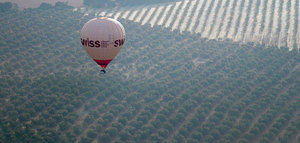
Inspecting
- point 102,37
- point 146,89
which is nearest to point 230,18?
point 146,89

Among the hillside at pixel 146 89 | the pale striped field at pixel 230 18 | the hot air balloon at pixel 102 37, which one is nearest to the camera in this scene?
the hot air balloon at pixel 102 37

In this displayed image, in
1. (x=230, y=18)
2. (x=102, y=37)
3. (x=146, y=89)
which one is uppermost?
(x=102, y=37)

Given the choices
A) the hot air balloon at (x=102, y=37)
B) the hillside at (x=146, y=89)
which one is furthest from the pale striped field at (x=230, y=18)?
the hot air balloon at (x=102, y=37)

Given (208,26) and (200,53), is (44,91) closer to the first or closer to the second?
(200,53)

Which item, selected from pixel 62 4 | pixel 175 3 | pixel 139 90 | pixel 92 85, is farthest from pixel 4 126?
pixel 175 3

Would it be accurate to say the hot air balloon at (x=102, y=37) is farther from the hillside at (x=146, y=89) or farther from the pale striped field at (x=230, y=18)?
the pale striped field at (x=230, y=18)

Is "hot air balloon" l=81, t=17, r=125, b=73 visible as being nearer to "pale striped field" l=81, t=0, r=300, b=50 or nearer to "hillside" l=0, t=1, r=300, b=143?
"hillside" l=0, t=1, r=300, b=143

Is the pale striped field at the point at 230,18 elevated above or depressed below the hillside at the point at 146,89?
below

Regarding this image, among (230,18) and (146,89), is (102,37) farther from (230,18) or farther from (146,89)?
(230,18)
